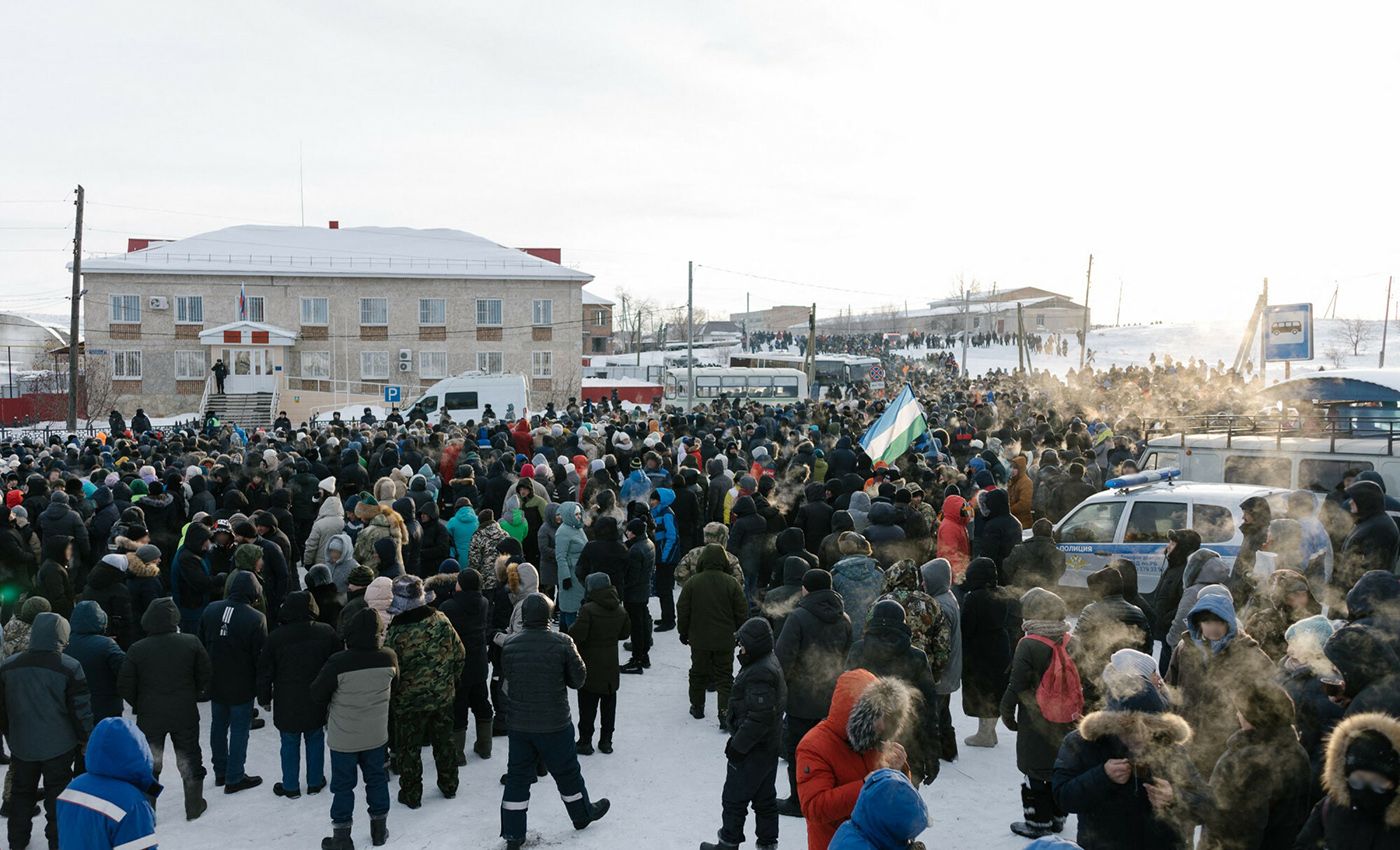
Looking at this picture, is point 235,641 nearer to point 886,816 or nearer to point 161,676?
point 161,676

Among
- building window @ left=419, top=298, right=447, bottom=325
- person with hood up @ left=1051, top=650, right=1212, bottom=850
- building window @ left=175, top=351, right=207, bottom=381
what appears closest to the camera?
person with hood up @ left=1051, top=650, right=1212, bottom=850

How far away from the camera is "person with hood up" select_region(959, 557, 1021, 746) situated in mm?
7824

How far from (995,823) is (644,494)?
704 centimetres

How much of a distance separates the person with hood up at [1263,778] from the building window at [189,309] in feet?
165

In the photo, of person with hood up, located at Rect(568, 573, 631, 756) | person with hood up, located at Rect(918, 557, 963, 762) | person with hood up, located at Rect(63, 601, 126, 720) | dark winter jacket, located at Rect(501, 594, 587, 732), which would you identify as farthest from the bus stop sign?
person with hood up, located at Rect(63, 601, 126, 720)

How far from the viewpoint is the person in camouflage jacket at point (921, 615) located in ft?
23.8

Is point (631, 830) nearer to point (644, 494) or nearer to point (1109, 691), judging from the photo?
point (1109, 691)

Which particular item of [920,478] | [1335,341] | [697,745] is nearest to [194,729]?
[697,745]

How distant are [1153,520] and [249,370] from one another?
143ft

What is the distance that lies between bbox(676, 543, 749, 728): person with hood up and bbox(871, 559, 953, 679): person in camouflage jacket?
1615mm

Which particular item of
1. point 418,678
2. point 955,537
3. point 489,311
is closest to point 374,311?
point 489,311

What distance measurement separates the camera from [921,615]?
7.27m

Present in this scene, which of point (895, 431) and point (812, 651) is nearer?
point (812, 651)

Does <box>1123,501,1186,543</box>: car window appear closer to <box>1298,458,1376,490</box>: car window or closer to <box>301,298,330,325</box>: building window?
<box>1298,458,1376,490</box>: car window
